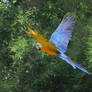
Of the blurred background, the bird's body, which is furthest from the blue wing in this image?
the blurred background

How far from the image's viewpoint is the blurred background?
14.0ft

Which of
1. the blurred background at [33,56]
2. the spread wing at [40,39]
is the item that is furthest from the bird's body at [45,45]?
the blurred background at [33,56]

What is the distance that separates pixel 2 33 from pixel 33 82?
1030 mm

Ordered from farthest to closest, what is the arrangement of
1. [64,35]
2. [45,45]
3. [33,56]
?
1. [33,56]
2. [64,35]
3. [45,45]

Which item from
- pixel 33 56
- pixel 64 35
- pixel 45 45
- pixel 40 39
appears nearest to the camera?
pixel 40 39

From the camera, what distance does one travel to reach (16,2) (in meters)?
4.64

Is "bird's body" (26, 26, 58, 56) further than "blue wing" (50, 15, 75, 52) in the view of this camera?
No

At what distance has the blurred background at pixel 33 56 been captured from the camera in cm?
428

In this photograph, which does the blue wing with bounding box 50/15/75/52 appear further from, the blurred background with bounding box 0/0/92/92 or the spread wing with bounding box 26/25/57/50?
the blurred background with bounding box 0/0/92/92

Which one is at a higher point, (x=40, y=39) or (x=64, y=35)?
(x=40, y=39)

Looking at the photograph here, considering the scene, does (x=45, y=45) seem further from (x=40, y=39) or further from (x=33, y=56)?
(x=33, y=56)

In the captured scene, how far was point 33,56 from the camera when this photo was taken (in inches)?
177

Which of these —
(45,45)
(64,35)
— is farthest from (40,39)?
(64,35)

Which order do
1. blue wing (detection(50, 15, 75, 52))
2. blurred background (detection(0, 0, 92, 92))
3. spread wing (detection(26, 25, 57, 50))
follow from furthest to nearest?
blurred background (detection(0, 0, 92, 92))
blue wing (detection(50, 15, 75, 52))
spread wing (detection(26, 25, 57, 50))
